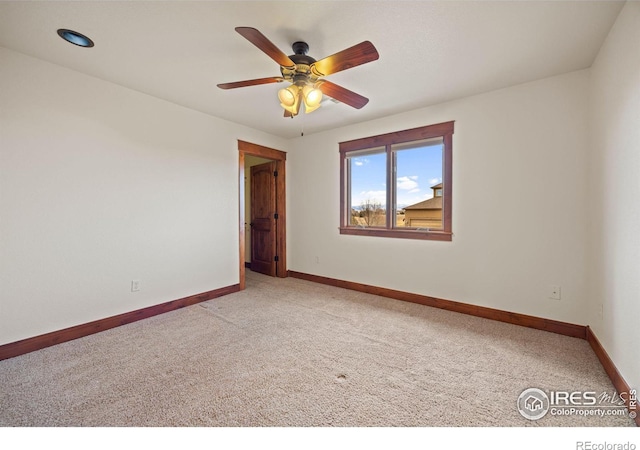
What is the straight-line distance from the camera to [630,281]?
1.68 m

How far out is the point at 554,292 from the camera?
8.74 ft

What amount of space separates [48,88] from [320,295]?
11.8 ft

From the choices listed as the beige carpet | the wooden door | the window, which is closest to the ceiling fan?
the window

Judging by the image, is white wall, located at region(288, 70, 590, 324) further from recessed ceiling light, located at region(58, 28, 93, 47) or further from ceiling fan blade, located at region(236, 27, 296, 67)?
recessed ceiling light, located at region(58, 28, 93, 47)

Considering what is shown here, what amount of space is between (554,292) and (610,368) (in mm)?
869

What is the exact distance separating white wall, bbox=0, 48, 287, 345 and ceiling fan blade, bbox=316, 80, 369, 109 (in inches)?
83.2

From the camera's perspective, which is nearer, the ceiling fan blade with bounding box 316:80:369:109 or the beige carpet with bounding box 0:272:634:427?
the beige carpet with bounding box 0:272:634:427

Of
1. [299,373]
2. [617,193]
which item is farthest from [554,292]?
[299,373]

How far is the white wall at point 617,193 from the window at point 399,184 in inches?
49.8

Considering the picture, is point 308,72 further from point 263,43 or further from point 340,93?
point 263,43

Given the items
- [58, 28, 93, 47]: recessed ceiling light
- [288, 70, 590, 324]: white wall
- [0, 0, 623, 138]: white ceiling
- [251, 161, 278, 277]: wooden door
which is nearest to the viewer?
[0, 0, 623, 138]: white ceiling

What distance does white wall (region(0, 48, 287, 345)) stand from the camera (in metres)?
2.26

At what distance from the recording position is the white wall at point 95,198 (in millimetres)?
2262
